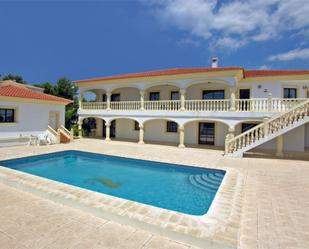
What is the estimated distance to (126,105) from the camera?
1736 centimetres

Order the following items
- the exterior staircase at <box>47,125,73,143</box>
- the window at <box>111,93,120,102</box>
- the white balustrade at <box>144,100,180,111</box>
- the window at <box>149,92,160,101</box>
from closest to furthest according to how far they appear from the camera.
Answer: the white balustrade at <box>144,100,180,111</box>, the exterior staircase at <box>47,125,73,143</box>, the window at <box>149,92,160,101</box>, the window at <box>111,93,120,102</box>

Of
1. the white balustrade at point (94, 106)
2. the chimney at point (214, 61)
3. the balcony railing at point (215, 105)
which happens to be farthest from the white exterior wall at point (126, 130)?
the chimney at point (214, 61)

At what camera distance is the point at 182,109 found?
47.4ft

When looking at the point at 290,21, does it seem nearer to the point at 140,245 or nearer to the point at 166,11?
the point at 166,11

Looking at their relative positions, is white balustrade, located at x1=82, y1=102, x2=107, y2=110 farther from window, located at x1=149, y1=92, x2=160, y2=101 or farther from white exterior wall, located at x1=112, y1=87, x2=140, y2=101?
window, located at x1=149, y1=92, x2=160, y2=101

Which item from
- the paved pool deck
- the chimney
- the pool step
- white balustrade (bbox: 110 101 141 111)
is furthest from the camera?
the chimney

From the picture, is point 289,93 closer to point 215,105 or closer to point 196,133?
point 215,105

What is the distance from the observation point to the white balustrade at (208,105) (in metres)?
13.5

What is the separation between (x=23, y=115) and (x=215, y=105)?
51.4 ft

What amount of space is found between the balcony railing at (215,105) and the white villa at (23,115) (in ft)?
12.1

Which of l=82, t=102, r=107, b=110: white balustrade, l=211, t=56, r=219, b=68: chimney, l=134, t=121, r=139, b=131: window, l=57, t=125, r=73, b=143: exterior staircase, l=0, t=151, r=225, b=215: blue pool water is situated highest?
l=211, t=56, r=219, b=68: chimney

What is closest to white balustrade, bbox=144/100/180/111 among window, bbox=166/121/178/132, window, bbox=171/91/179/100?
window, bbox=171/91/179/100

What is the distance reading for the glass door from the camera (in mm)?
15898

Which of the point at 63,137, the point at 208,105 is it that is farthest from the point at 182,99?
the point at 63,137
